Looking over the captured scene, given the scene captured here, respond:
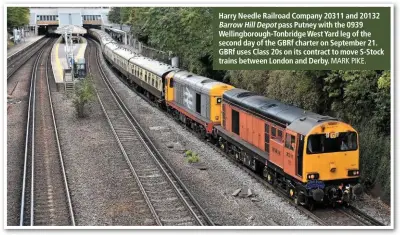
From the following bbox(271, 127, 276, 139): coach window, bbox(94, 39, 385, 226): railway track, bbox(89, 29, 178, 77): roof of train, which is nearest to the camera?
bbox(94, 39, 385, 226): railway track

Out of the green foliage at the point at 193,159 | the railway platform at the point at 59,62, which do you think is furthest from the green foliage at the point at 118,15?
the green foliage at the point at 193,159

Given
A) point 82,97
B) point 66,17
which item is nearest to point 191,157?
point 82,97

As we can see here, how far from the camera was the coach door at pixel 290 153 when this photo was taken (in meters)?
18.1

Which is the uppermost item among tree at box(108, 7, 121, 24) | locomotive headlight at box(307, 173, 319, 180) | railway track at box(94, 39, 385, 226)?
tree at box(108, 7, 121, 24)

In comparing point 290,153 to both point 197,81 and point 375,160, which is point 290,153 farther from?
point 197,81

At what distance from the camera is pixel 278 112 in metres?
20.1

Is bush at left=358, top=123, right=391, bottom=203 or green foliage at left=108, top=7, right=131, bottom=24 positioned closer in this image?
bush at left=358, top=123, right=391, bottom=203

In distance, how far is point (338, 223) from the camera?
17234 millimetres

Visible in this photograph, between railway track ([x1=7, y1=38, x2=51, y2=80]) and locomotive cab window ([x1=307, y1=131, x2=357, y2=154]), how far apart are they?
38755mm

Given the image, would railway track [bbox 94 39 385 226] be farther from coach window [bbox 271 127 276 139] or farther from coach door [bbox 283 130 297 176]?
coach window [bbox 271 127 276 139]

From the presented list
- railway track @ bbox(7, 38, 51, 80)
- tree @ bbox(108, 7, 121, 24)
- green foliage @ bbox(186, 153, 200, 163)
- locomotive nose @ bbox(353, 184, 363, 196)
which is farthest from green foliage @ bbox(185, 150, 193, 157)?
tree @ bbox(108, 7, 121, 24)

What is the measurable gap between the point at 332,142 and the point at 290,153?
141 centimetres

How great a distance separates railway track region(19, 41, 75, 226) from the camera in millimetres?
17828
